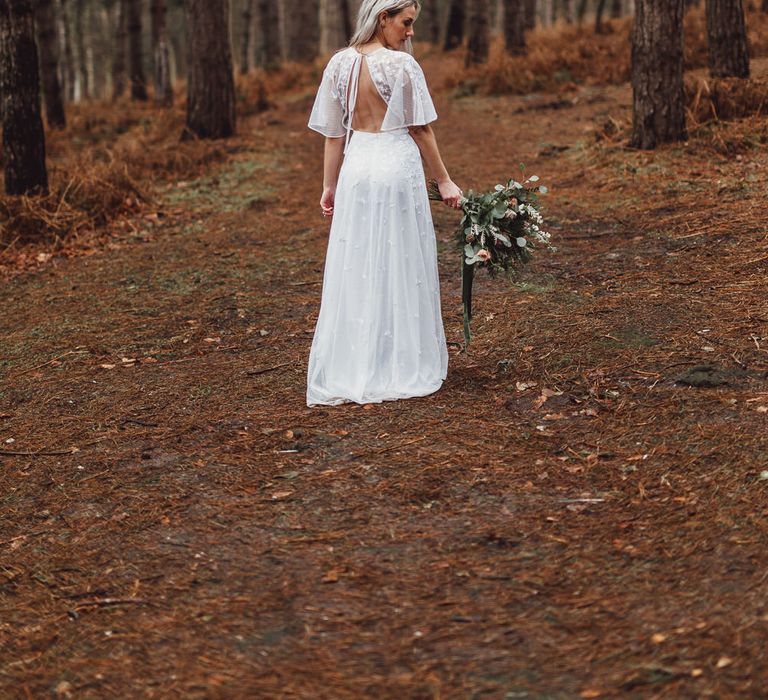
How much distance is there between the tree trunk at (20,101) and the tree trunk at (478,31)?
36.9ft

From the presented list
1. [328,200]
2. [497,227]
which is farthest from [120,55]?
[497,227]

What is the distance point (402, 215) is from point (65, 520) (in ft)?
8.62

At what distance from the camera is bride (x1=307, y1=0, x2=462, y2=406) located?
537 centimetres

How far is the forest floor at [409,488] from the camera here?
325 centimetres

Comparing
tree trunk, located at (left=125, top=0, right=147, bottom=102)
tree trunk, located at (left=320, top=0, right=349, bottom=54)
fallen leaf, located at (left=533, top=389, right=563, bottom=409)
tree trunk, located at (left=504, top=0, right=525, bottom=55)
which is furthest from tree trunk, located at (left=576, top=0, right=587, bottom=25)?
fallen leaf, located at (left=533, top=389, right=563, bottom=409)

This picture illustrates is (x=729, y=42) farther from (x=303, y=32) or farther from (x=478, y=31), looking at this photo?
(x=303, y=32)

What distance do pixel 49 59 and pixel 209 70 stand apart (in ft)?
19.0

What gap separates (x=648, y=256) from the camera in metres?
7.86

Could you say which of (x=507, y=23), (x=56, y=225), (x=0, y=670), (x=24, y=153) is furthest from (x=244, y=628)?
(x=507, y=23)

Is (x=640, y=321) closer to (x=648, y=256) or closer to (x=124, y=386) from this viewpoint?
(x=648, y=256)

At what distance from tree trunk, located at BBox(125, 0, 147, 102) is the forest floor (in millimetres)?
14498

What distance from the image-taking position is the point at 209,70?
13.8 meters

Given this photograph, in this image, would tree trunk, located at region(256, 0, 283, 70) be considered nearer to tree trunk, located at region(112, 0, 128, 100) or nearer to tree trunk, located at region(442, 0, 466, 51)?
tree trunk, located at region(112, 0, 128, 100)

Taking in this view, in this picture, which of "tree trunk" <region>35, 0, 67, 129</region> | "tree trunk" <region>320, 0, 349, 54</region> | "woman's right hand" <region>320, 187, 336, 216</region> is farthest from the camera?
"tree trunk" <region>320, 0, 349, 54</region>
